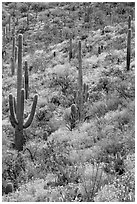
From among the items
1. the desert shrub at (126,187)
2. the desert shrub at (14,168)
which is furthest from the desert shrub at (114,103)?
the desert shrub at (126,187)

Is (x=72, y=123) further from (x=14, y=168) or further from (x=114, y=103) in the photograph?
(x=14, y=168)

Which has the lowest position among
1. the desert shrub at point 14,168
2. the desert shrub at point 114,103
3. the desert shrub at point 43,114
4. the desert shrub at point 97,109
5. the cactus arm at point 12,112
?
the desert shrub at point 43,114

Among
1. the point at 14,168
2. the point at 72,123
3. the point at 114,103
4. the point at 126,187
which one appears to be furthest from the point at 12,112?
the point at 126,187

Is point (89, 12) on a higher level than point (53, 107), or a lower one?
higher

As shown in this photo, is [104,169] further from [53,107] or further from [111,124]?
[53,107]

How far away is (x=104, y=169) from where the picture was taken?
7133mm

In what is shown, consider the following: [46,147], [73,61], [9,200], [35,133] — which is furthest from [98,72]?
[9,200]

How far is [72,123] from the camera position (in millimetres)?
10609

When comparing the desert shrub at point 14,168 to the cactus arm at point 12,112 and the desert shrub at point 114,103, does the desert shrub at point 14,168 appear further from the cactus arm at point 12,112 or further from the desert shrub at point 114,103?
the desert shrub at point 114,103

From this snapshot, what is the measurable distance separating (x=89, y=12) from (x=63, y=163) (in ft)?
71.8

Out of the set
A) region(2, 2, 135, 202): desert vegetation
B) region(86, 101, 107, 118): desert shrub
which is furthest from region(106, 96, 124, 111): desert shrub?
region(86, 101, 107, 118): desert shrub

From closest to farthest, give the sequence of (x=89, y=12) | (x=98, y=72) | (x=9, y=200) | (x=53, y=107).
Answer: (x=9, y=200)
(x=53, y=107)
(x=98, y=72)
(x=89, y=12)

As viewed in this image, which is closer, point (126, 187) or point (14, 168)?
point (126, 187)

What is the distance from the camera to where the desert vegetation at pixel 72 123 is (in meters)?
6.75
